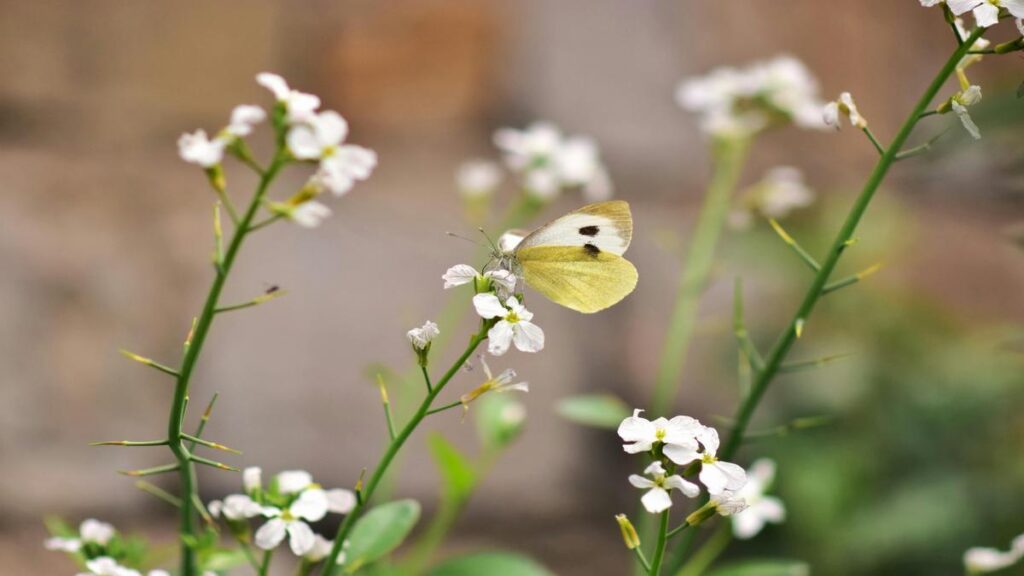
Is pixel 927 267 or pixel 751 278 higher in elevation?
pixel 751 278

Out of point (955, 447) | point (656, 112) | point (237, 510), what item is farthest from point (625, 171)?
point (237, 510)

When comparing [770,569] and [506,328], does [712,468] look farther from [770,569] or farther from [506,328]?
[770,569]

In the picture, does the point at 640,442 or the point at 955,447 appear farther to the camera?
the point at 955,447

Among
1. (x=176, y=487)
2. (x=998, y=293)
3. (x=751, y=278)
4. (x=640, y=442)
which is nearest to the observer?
(x=640, y=442)

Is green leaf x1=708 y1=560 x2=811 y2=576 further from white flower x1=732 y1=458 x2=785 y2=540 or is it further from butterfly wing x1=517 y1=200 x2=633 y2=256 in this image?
butterfly wing x1=517 y1=200 x2=633 y2=256

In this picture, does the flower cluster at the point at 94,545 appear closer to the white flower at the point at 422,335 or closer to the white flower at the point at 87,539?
the white flower at the point at 87,539

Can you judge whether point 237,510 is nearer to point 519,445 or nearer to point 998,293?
point 519,445

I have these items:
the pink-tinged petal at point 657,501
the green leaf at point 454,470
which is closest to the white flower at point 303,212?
the pink-tinged petal at point 657,501

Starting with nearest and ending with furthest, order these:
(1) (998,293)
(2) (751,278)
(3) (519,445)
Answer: (3) (519,445)
(2) (751,278)
(1) (998,293)
